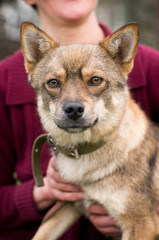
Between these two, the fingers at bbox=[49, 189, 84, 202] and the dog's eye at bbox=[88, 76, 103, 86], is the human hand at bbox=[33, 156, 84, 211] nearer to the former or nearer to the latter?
the fingers at bbox=[49, 189, 84, 202]

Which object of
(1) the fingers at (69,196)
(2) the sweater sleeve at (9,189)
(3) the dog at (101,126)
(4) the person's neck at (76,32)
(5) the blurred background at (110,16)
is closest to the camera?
(3) the dog at (101,126)

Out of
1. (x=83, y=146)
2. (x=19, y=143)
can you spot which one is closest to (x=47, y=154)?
(x=19, y=143)

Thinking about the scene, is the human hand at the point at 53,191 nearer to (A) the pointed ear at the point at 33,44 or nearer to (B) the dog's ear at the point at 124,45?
(A) the pointed ear at the point at 33,44

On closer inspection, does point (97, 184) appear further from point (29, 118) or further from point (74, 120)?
point (29, 118)

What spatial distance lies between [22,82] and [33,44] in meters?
0.60

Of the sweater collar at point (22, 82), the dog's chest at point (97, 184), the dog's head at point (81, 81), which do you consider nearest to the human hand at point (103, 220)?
the dog's chest at point (97, 184)

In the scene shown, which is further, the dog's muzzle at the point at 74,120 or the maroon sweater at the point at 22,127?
the maroon sweater at the point at 22,127

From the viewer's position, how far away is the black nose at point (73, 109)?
2295 millimetres

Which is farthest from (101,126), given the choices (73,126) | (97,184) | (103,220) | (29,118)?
(29,118)

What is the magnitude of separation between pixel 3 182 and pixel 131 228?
4.48 ft

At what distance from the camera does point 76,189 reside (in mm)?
2695

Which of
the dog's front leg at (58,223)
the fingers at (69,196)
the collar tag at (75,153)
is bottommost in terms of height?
the dog's front leg at (58,223)

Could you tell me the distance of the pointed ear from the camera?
2.64m

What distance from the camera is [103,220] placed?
2662mm
